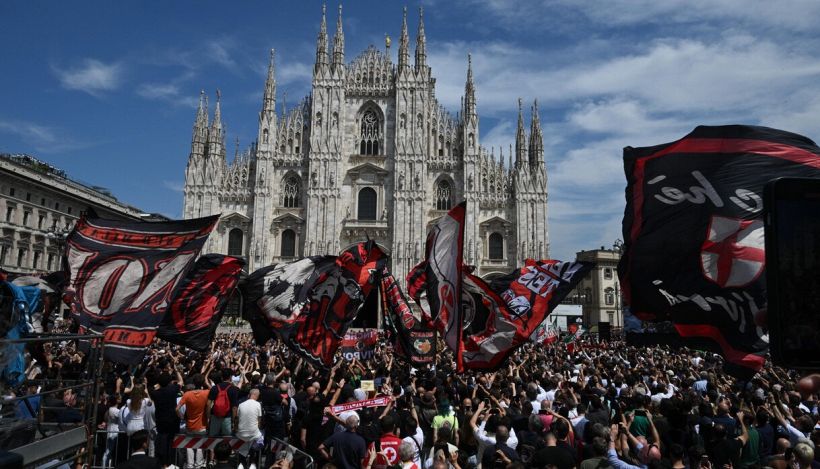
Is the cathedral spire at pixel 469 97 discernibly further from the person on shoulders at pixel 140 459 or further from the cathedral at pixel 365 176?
the person on shoulders at pixel 140 459

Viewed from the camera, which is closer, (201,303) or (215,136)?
(201,303)

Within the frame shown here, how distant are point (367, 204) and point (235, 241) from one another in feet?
37.2

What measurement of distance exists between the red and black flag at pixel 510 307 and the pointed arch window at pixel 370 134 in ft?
119

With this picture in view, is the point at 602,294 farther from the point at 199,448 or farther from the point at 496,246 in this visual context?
the point at 199,448

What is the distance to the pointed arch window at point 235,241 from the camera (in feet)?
148

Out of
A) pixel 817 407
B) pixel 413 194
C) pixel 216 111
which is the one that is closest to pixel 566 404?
pixel 817 407

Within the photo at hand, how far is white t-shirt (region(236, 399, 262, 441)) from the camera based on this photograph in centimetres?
783

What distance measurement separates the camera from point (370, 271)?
1210cm

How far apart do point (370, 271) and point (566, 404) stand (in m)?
5.52

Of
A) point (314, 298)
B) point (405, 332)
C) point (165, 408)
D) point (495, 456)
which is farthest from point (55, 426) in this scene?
point (405, 332)

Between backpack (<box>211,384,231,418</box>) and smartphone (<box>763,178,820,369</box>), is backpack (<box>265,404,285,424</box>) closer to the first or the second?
backpack (<box>211,384,231,418</box>)

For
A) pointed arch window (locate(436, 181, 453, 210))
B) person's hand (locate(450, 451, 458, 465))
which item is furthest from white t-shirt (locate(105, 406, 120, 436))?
pointed arch window (locate(436, 181, 453, 210))

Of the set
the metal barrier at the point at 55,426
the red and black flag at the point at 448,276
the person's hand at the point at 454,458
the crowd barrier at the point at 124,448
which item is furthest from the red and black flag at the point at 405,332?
the metal barrier at the point at 55,426

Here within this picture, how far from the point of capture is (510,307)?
400 inches
